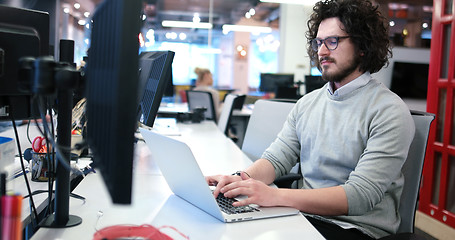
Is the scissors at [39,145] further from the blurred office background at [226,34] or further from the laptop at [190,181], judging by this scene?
the blurred office background at [226,34]

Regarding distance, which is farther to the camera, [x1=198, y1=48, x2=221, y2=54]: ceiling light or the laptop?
[x1=198, y1=48, x2=221, y2=54]: ceiling light

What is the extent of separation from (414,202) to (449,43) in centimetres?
212

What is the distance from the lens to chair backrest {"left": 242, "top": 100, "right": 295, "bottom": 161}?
7.19 ft

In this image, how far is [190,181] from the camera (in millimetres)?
1104

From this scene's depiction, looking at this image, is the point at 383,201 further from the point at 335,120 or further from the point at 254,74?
the point at 254,74

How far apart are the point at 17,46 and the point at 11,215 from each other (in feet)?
1.93

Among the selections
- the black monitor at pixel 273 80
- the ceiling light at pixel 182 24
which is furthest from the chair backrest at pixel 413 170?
the ceiling light at pixel 182 24

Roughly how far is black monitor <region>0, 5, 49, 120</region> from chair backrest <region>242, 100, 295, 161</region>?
130 centimetres

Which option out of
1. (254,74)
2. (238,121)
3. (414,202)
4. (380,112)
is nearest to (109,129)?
(380,112)

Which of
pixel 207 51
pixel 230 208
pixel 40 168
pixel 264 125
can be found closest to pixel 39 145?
pixel 40 168

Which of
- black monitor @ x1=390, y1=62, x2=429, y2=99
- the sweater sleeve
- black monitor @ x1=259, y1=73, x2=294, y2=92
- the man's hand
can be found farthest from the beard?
black monitor @ x1=259, y1=73, x2=294, y2=92

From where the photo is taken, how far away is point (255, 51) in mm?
12250

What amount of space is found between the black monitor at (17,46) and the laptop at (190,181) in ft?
1.09

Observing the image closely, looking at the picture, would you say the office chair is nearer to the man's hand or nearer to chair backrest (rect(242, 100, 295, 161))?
chair backrest (rect(242, 100, 295, 161))
